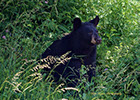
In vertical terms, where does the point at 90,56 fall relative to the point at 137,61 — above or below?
above

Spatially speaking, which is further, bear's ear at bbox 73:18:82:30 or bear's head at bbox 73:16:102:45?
bear's ear at bbox 73:18:82:30

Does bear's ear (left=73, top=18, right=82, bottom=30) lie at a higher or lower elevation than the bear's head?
higher

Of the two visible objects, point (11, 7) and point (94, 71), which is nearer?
point (94, 71)

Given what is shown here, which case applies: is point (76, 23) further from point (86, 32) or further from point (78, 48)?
point (78, 48)

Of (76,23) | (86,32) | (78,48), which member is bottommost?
(78,48)

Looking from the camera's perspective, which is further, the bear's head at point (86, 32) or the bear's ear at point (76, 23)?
the bear's ear at point (76, 23)

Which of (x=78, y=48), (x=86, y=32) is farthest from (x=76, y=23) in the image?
(x=78, y=48)

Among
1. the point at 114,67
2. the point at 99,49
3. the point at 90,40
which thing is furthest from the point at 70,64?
the point at 99,49

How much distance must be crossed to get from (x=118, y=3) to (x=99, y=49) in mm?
1848

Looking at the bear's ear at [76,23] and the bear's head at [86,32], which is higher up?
the bear's ear at [76,23]

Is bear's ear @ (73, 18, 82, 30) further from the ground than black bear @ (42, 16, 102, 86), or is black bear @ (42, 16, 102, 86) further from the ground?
bear's ear @ (73, 18, 82, 30)

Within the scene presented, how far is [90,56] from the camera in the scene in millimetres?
4453

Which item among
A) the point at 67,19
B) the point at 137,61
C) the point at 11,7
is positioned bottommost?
the point at 137,61

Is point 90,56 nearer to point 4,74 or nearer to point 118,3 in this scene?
point 4,74
